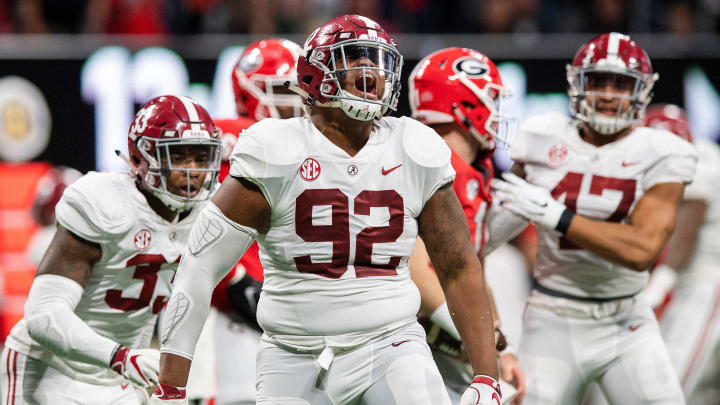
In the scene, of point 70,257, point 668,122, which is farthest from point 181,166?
point 668,122

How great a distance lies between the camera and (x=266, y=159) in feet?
9.27

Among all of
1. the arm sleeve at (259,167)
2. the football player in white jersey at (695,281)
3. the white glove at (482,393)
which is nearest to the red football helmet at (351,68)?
the arm sleeve at (259,167)

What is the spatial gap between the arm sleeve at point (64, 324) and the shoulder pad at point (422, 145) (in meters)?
1.20

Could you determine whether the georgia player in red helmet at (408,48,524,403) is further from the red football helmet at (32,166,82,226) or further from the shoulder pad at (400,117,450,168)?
the red football helmet at (32,166,82,226)

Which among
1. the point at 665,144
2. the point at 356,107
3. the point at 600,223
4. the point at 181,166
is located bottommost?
the point at 600,223

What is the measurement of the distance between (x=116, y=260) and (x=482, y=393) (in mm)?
1373

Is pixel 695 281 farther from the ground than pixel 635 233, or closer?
closer

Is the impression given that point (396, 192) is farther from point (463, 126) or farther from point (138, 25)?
point (138, 25)

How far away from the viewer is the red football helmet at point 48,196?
7.16m

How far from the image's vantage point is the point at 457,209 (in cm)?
305

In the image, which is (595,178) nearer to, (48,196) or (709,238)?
(709,238)

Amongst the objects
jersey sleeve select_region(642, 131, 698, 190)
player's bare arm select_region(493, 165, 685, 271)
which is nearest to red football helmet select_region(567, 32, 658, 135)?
jersey sleeve select_region(642, 131, 698, 190)

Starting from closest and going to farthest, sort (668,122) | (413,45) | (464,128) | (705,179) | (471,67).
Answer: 1. (464,128)
2. (471,67)
3. (668,122)
4. (705,179)
5. (413,45)

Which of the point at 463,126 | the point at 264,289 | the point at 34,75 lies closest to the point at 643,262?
the point at 463,126
